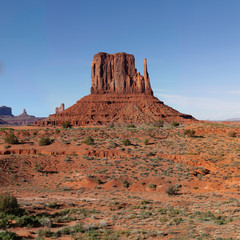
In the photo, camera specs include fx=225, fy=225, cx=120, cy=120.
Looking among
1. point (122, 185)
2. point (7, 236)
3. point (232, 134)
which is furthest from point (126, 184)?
point (232, 134)

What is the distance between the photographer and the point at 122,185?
78.7 ft

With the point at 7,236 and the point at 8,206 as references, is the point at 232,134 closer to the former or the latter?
the point at 8,206

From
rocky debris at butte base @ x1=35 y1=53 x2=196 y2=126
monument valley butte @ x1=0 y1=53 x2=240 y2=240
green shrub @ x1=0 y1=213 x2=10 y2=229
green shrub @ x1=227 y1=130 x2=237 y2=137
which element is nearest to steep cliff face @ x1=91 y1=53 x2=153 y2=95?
rocky debris at butte base @ x1=35 y1=53 x2=196 y2=126

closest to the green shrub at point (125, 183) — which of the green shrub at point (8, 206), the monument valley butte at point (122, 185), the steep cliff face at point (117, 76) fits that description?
the monument valley butte at point (122, 185)

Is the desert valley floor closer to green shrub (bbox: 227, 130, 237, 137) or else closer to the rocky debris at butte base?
green shrub (bbox: 227, 130, 237, 137)

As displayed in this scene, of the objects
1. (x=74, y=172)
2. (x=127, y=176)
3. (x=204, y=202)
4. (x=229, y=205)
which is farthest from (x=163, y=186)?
(x=74, y=172)

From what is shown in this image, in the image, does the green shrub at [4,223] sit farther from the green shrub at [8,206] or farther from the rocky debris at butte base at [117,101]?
the rocky debris at butte base at [117,101]

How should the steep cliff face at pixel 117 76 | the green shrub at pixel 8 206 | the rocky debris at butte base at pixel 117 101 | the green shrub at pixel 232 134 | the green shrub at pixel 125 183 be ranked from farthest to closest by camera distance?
the steep cliff face at pixel 117 76, the rocky debris at butte base at pixel 117 101, the green shrub at pixel 232 134, the green shrub at pixel 125 183, the green shrub at pixel 8 206

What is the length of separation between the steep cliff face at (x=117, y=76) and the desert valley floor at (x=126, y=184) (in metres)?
76.9

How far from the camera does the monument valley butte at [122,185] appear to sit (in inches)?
453

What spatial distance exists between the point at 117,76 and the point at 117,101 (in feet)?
63.5

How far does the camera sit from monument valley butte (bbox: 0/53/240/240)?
11500mm

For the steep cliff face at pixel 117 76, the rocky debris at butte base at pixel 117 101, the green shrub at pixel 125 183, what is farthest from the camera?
the steep cliff face at pixel 117 76

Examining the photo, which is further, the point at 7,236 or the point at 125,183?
the point at 125,183
